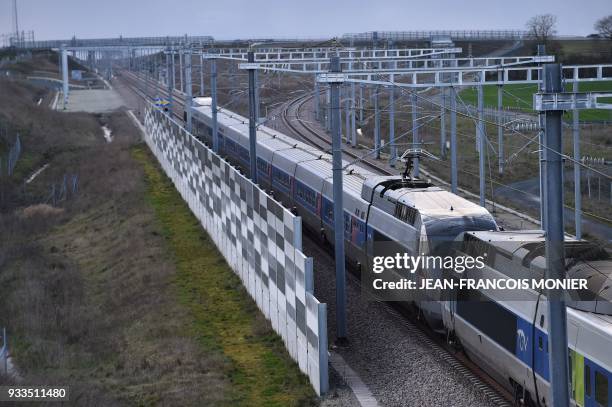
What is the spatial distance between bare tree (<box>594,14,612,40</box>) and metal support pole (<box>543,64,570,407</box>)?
59702mm

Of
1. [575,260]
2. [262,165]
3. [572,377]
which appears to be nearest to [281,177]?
[262,165]

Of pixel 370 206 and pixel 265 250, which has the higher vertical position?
pixel 370 206

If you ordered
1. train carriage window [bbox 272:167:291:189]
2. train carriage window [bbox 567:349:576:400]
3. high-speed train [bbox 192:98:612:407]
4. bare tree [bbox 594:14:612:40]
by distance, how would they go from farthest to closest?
bare tree [bbox 594:14:612:40] < train carriage window [bbox 272:167:291:189] < train carriage window [bbox 567:349:576:400] < high-speed train [bbox 192:98:612:407]

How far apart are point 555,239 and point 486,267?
538 centimetres

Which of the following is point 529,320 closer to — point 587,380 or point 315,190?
point 587,380

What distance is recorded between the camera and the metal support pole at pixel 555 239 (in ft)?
41.4

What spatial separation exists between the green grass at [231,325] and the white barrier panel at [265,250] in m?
0.33

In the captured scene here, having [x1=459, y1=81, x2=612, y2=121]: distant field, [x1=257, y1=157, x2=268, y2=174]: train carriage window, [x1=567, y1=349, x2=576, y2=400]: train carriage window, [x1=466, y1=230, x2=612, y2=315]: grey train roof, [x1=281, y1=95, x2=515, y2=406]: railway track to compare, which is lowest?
[x1=281, y1=95, x2=515, y2=406]: railway track

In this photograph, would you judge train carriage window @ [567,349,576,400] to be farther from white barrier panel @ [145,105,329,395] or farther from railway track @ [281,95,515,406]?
white barrier panel @ [145,105,329,395]

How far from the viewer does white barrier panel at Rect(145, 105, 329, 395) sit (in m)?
19.8

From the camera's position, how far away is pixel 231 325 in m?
25.5

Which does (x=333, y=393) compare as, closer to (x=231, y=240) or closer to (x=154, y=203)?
(x=231, y=240)

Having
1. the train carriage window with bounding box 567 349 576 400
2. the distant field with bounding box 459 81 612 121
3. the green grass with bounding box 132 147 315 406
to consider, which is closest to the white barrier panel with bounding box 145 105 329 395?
the green grass with bounding box 132 147 315 406

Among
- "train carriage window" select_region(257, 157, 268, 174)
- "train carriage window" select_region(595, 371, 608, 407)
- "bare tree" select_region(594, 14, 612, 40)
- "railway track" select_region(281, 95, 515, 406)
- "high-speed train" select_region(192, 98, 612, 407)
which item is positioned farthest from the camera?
"bare tree" select_region(594, 14, 612, 40)
